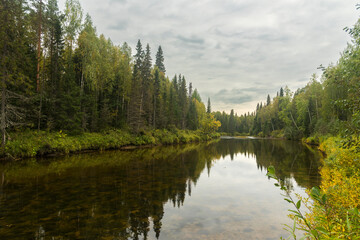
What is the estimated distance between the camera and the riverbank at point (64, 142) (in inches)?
648

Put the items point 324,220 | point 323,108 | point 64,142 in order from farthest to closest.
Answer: point 323,108 → point 64,142 → point 324,220

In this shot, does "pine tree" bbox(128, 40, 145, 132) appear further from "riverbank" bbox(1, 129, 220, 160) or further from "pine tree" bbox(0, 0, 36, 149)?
"pine tree" bbox(0, 0, 36, 149)

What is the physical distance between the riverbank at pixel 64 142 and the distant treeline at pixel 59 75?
98 centimetres

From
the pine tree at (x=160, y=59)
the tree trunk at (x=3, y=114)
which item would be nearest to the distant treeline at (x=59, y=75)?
the tree trunk at (x=3, y=114)

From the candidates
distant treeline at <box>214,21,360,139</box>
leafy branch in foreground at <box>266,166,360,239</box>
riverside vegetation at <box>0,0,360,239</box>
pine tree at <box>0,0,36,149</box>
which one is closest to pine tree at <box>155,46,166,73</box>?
riverside vegetation at <box>0,0,360,239</box>

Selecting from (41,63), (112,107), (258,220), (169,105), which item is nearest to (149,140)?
(112,107)

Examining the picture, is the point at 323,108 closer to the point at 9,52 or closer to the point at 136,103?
the point at 136,103

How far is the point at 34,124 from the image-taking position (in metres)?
20.2

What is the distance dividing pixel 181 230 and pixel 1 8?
70.7ft

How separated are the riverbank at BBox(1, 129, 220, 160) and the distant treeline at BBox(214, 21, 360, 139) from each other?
2103 cm

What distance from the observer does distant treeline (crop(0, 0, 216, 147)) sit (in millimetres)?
16672

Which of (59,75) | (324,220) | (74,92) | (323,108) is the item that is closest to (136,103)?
(74,92)

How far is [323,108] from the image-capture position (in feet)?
133

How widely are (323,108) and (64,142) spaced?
47.2m
